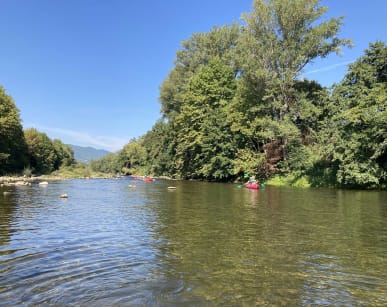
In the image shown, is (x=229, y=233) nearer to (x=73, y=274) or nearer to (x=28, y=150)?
(x=73, y=274)

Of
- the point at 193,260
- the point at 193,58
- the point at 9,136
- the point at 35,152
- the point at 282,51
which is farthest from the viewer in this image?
the point at 35,152

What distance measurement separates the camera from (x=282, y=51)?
42406 millimetres

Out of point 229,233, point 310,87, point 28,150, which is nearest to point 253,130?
point 310,87

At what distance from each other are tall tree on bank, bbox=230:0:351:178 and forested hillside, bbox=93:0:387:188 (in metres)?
0.12

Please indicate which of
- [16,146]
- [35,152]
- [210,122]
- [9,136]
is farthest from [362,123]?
[35,152]

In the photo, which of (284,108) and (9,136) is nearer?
(284,108)

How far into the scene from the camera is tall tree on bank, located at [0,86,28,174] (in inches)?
2675

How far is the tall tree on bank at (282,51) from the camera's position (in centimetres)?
4122

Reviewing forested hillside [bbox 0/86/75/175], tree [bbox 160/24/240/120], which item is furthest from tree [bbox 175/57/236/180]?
forested hillside [bbox 0/86/75/175]

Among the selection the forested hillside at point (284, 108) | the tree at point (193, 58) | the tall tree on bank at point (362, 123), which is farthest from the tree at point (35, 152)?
the tall tree on bank at point (362, 123)

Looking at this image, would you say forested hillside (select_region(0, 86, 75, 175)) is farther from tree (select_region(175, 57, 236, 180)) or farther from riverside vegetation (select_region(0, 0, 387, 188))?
tree (select_region(175, 57, 236, 180))

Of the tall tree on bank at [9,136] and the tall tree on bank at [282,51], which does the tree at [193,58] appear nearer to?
the tall tree on bank at [282,51]

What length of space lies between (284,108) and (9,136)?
56006mm

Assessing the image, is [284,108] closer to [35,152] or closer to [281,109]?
[281,109]
